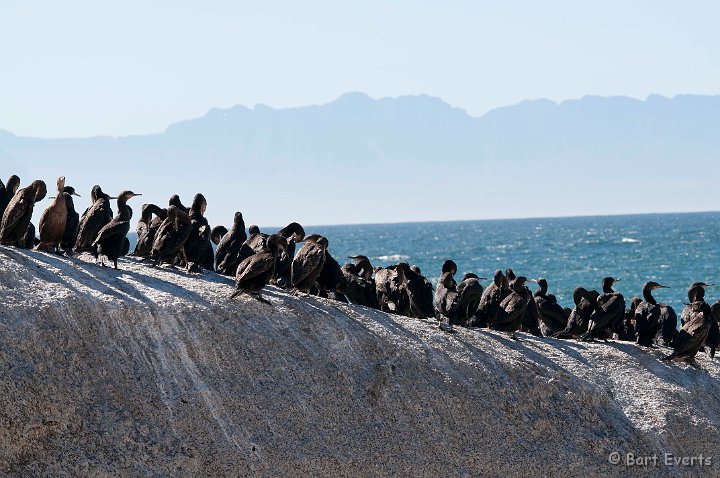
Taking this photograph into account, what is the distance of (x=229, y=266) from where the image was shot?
20734 millimetres

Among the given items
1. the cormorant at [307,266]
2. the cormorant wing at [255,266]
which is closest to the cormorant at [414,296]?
the cormorant at [307,266]

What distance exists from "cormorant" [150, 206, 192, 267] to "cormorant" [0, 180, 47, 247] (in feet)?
6.65

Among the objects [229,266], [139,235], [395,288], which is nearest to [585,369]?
[395,288]

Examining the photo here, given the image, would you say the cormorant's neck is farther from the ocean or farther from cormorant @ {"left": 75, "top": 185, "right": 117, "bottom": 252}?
the ocean

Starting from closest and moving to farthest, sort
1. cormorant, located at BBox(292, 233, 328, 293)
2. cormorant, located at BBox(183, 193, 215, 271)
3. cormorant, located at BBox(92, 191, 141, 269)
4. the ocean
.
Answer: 1. cormorant, located at BBox(92, 191, 141, 269)
2. cormorant, located at BBox(292, 233, 328, 293)
3. cormorant, located at BBox(183, 193, 215, 271)
4. the ocean

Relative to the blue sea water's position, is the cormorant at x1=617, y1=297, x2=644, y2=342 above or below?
above

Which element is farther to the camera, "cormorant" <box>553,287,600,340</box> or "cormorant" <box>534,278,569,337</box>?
"cormorant" <box>534,278,569,337</box>

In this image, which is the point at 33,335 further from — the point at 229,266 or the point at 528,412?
the point at 528,412

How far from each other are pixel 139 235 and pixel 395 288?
4.54 metres

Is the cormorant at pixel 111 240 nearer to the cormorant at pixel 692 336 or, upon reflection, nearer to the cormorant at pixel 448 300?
the cormorant at pixel 448 300

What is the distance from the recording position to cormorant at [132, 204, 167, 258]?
66.7 ft

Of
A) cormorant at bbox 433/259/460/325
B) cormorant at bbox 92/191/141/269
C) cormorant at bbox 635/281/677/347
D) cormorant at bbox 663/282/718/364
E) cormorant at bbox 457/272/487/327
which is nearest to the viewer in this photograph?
cormorant at bbox 92/191/141/269

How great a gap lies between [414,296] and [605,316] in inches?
123

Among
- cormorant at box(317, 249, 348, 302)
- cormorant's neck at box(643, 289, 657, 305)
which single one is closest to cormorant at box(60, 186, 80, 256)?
cormorant at box(317, 249, 348, 302)
